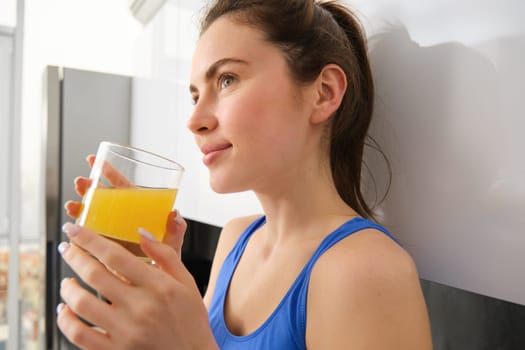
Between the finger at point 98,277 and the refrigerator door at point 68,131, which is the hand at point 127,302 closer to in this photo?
the finger at point 98,277

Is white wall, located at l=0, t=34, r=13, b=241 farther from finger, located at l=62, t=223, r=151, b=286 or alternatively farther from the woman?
finger, located at l=62, t=223, r=151, b=286

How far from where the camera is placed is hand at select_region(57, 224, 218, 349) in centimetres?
51

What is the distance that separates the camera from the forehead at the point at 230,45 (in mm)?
757

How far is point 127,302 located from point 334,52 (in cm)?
53

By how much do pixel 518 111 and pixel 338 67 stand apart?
0.30 meters

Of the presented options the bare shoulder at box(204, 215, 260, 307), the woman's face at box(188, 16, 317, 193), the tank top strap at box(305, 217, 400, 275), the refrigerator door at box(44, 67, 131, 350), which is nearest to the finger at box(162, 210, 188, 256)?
the woman's face at box(188, 16, 317, 193)

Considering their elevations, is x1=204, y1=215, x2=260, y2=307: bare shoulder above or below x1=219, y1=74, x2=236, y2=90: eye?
below

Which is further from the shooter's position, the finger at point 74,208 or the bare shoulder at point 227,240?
the bare shoulder at point 227,240

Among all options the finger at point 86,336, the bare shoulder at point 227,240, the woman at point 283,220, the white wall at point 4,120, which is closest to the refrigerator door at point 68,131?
the white wall at point 4,120

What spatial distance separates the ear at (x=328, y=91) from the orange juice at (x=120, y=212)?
1.05 feet

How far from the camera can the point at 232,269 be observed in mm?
967

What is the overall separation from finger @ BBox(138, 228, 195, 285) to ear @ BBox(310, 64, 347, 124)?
0.36m

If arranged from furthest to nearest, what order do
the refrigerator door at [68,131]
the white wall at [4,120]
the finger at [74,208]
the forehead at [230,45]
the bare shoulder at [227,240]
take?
the white wall at [4,120] < the refrigerator door at [68,131] < the bare shoulder at [227,240] < the forehead at [230,45] < the finger at [74,208]

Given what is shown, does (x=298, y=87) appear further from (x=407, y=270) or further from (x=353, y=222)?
(x=407, y=270)
